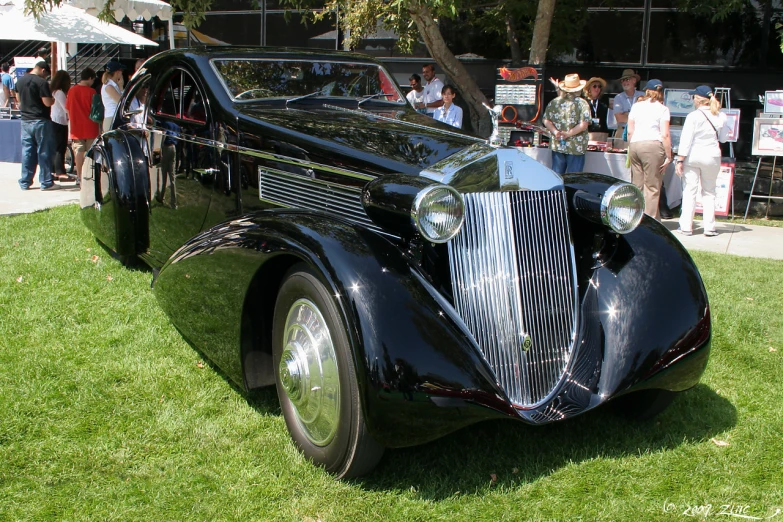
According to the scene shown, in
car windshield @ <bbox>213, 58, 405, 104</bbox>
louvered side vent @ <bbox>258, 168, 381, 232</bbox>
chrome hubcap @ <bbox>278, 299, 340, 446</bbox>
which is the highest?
car windshield @ <bbox>213, 58, 405, 104</bbox>

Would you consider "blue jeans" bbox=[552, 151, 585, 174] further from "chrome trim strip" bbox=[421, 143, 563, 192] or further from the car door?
"chrome trim strip" bbox=[421, 143, 563, 192]

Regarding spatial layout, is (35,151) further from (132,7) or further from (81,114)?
(132,7)

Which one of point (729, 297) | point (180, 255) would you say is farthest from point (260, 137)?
point (729, 297)

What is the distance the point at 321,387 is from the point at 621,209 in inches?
62.9

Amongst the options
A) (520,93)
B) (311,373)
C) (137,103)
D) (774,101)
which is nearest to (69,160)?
(137,103)

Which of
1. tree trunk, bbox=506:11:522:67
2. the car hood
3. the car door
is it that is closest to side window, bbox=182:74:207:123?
the car door

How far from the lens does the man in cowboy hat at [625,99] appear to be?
10953 millimetres

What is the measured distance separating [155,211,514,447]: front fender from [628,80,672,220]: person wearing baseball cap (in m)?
6.44

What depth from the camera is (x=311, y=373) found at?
3.05 meters

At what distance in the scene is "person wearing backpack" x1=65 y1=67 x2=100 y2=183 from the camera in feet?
35.0

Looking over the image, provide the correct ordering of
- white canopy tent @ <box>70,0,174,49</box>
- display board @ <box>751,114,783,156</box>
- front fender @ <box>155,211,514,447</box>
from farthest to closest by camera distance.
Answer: white canopy tent @ <box>70,0,174,49</box>
display board @ <box>751,114,783,156</box>
front fender @ <box>155,211,514,447</box>

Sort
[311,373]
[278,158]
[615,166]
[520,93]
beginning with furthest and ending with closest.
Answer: [520,93] < [615,166] < [278,158] < [311,373]

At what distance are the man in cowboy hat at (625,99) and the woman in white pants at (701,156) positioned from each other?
2.28m

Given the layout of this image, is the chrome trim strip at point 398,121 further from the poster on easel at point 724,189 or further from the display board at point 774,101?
the display board at point 774,101
